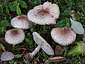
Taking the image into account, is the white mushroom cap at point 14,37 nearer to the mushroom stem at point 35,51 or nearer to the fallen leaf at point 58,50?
the mushroom stem at point 35,51

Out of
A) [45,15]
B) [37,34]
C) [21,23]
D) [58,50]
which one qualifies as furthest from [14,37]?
[58,50]

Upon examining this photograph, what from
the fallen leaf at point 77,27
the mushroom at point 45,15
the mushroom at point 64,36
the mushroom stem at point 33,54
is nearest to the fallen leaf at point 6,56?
the mushroom stem at point 33,54

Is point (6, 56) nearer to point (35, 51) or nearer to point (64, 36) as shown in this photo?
point (35, 51)

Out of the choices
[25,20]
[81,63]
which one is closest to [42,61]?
[81,63]

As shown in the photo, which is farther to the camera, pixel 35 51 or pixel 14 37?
pixel 35 51

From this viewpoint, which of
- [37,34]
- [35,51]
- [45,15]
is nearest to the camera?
[37,34]

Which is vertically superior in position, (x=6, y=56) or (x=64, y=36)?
(x=64, y=36)
